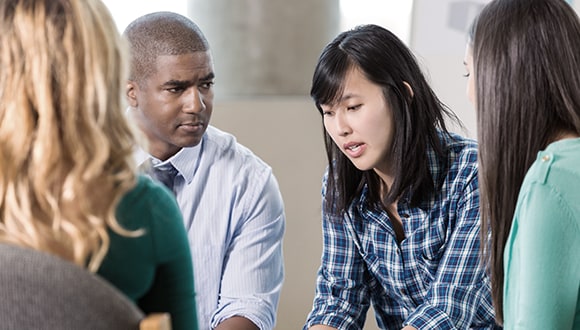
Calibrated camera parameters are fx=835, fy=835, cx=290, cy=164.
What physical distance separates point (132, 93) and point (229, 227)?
0.46 metres

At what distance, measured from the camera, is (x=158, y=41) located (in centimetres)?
222

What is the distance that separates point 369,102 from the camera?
6.36 ft

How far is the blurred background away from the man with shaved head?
3.39 feet

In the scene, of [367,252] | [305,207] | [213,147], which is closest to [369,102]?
[367,252]

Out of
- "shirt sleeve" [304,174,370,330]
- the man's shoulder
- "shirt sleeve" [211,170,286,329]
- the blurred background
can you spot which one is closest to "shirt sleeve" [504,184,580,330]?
"shirt sleeve" [304,174,370,330]

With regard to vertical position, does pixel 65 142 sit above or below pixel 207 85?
above

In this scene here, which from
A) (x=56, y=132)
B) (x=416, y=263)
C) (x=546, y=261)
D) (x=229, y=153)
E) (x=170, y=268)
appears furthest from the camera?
(x=229, y=153)

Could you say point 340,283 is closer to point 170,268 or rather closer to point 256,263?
point 256,263

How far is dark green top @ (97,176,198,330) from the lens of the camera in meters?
1.10

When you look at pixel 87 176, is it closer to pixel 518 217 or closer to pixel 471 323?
pixel 518 217

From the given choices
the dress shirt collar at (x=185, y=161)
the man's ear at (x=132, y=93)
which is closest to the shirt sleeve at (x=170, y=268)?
the dress shirt collar at (x=185, y=161)

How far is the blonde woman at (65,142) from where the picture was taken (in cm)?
106

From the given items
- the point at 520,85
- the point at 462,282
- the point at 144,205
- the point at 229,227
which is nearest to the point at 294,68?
the point at 229,227

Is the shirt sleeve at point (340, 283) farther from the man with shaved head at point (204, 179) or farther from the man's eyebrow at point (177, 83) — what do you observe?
the man's eyebrow at point (177, 83)
